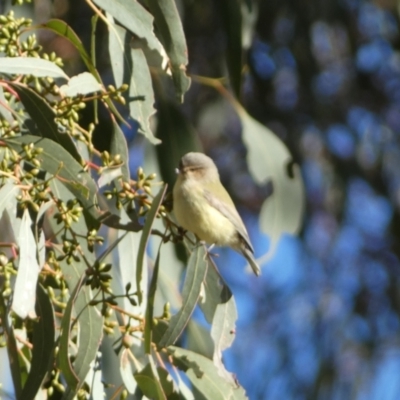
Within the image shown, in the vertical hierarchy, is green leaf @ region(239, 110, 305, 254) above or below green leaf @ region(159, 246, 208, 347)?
below

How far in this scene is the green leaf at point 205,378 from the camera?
225cm

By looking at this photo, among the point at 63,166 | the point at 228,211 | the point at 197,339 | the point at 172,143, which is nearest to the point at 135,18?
the point at 63,166

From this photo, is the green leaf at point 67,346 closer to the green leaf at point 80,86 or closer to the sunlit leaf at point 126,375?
the sunlit leaf at point 126,375

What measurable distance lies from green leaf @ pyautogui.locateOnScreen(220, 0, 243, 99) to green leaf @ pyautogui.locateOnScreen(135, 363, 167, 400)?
1138 millimetres

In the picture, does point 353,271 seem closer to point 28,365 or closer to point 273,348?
point 273,348

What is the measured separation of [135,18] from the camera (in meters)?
2.24

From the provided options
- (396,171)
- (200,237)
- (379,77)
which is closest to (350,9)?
(379,77)

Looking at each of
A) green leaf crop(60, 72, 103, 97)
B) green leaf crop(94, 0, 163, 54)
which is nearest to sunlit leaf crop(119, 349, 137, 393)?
green leaf crop(60, 72, 103, 97)

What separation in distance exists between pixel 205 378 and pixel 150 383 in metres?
0.25

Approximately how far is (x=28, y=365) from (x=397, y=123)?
3943 millimetres

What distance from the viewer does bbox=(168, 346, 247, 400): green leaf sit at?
2254 mm

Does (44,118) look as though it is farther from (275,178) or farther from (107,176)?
(275,178)

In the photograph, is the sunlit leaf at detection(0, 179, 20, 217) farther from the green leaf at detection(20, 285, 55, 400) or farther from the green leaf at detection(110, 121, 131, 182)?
the green leaf at detection(110, 121, 131, 182)

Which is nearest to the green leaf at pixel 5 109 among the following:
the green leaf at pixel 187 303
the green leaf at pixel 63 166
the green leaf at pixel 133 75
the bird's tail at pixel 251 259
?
the green leaf at pixel 63 166
